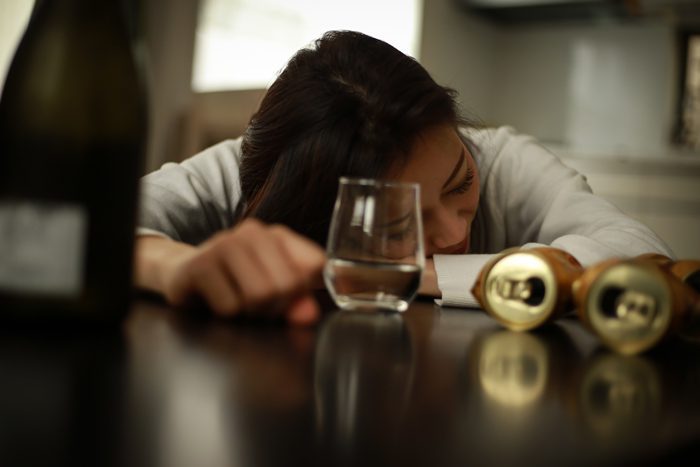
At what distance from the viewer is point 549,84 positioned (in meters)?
4.29

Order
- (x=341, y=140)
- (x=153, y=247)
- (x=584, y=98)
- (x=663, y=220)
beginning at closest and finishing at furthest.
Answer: (x=153, y=247)
(x=341, y=140)
(x=663, y=220)
(x=584, y=98)

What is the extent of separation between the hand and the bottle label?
122mm

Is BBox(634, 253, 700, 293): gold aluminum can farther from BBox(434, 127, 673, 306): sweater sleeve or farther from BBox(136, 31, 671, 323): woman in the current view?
BBox(434, 127, 673, 306): sweater sleeve

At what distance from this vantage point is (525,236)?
1436 mm

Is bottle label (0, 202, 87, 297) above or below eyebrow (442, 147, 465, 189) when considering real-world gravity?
below

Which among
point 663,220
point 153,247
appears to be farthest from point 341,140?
point 663,220

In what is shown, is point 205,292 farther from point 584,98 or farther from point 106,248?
point 584,98

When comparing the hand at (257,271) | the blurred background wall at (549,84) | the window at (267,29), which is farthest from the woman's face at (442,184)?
the window at (267,29)

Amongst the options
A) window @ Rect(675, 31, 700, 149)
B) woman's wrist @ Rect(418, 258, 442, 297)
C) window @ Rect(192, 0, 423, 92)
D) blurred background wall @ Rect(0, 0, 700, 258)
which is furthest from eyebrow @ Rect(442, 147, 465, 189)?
window @ Rect(675, 31, 700, 149)

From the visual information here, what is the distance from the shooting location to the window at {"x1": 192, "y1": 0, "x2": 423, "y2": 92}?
3.85 metres

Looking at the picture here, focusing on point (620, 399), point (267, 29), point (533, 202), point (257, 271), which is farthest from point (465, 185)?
point (267, 29)

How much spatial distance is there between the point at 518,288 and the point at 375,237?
0.39 feet

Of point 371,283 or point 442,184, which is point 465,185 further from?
point 371,283

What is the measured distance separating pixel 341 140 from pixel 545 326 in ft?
1.32
